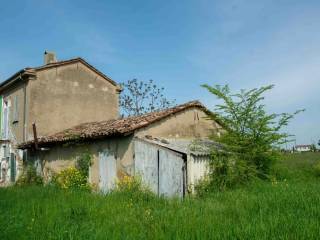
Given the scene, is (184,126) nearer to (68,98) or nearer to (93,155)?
(93,155)

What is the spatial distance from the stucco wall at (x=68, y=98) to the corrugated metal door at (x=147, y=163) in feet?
27.4

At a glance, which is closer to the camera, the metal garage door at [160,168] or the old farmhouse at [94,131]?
the metal garage door at [160,168]

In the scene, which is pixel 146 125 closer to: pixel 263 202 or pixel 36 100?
pixel 263 202

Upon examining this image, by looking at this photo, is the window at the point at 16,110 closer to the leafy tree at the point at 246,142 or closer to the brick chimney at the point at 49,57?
the brick chimney at the point at 49,57

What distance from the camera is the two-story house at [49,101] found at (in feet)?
67.3

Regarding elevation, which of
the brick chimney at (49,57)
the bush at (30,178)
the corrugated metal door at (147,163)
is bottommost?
the bush at (30,178)

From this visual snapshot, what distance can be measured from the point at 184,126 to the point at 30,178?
8968mm

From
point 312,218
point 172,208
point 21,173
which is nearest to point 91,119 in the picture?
point 21,173

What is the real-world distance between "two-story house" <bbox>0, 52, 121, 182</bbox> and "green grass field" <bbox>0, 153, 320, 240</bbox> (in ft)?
32.3

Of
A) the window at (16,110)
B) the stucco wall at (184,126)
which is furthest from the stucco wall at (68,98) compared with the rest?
the stucco wall at (184,126)

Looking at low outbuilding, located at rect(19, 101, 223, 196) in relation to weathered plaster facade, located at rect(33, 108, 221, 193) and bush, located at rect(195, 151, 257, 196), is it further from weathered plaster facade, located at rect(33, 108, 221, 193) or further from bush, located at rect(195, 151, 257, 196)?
bush, located at rect(195, 151, 257, 196)

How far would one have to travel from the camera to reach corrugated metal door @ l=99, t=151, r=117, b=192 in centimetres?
A: 1541

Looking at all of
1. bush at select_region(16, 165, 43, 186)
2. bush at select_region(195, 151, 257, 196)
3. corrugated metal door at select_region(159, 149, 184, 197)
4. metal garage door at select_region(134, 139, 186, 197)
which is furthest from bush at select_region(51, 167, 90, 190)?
bush at select_region(195, 151, 257, 196)

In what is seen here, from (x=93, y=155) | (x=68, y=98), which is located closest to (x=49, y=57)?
(x=68, y=98)
